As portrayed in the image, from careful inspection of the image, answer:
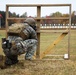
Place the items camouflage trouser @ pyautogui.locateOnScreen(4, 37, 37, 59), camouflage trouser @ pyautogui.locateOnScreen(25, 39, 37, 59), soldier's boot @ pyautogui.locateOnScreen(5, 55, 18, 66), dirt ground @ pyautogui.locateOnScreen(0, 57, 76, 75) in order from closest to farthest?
dirt ground @ pyautogui.locateOnScreen(0, 57, 76, 75) → camouflage trouser @ pyautogui.locateOnScreen(4, 37, 37, 59) → soldier's boot @ pyautogui.locateOnScreen(5, 55, 18, 66) → camouflage trouser @ pyautogui.locateOnScreen(25, 39, 37, 59)

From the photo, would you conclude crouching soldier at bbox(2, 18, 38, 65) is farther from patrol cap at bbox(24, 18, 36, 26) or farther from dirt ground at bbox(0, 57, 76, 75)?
dirt ground at bbox(0, 57, 76, 75)

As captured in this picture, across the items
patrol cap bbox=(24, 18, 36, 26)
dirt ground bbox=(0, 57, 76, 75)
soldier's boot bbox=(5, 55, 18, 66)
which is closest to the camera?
dirt ground bbox=(0, 57, 76, 75)

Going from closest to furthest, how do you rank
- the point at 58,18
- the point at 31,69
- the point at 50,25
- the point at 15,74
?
the point at 15,74 → the point at 31,69 → the point at 58,18 → the point at 50,25

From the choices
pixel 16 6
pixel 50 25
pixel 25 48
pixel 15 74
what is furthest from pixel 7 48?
pixel 50 25

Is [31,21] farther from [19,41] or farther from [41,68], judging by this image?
[41,68]

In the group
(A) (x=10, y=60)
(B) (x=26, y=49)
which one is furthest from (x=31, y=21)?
(A) (x=10, y=60)

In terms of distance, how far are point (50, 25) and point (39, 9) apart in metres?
2.23

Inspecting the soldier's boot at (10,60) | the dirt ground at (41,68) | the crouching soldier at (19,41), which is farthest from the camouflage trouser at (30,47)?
the soldier's boot at (10,60)

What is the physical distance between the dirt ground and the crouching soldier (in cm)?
26

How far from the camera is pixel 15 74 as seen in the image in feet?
27.0

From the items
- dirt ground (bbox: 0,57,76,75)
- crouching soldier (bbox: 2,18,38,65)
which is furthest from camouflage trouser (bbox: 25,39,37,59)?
dirt ground (bbox: 0,57,76,75)

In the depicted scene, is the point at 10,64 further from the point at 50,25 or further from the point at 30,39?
the point at 50,25

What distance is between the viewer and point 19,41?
29.7 feet

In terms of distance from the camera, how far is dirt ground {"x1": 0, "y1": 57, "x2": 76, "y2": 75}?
8477 millimetres
